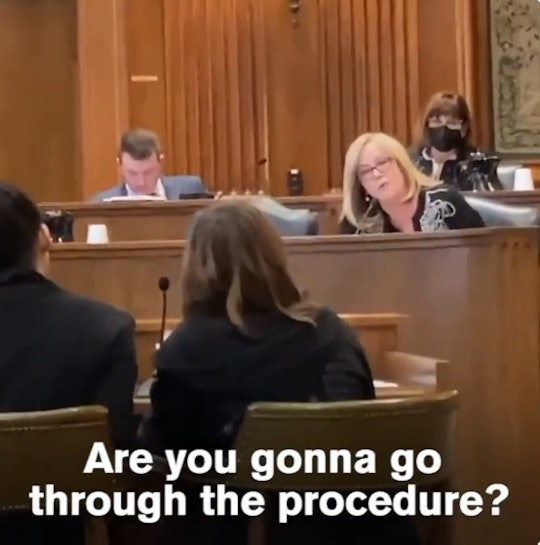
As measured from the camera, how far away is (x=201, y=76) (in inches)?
271

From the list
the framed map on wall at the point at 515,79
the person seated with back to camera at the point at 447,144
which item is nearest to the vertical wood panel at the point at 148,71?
the framed map on wall at the point at 515,79

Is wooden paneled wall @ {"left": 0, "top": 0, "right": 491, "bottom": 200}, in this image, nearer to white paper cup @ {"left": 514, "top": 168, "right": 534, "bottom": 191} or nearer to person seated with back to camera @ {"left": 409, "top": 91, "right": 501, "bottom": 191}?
white paper cup @ {"left": 514, "top": 168, "right": 534, "bottom": 191}

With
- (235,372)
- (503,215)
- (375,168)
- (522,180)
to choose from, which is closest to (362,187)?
(375,168)

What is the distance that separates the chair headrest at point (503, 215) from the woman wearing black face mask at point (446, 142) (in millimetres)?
621

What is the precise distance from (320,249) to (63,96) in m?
4.22

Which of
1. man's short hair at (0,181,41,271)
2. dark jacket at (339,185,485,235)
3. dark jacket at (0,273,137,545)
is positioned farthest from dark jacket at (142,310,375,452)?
dark jacket at (339,185,485,235)

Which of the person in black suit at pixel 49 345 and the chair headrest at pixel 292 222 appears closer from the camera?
the person in black suit at pixel 49 345

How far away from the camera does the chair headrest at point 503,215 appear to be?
3.88 m

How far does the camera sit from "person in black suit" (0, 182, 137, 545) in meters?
2.33

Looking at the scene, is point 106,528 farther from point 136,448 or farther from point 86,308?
point 86,308

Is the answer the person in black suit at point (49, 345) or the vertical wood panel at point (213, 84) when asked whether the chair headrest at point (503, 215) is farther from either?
the vertical wood panel at point (213, 84)

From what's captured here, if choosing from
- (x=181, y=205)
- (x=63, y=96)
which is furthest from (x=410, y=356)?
(x=63, y=96)

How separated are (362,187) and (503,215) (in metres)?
0.49

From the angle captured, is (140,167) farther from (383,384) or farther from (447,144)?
(383,384)
